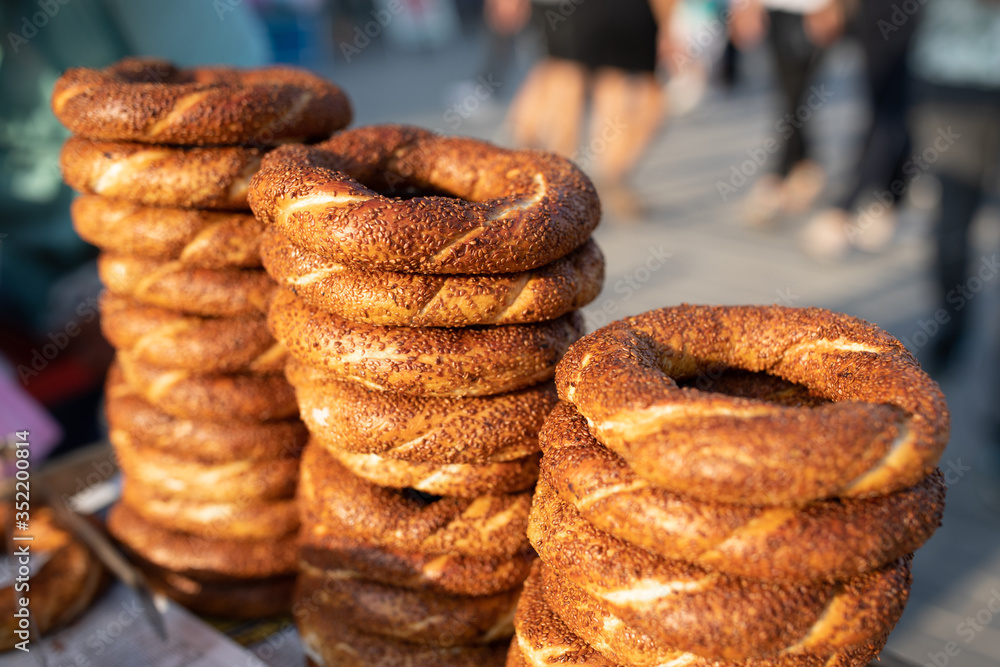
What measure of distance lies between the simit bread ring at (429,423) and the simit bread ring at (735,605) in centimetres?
45

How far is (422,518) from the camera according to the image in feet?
6.72

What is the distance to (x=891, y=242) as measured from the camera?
28.0ft

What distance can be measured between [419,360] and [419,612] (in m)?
0.78

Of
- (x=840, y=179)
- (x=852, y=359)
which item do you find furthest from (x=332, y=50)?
(x=852, y=359)

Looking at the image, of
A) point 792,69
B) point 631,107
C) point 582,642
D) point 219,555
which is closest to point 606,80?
point 631,107

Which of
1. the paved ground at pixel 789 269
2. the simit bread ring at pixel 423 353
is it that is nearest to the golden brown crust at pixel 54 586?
the simit bread ring at pixel 423 353

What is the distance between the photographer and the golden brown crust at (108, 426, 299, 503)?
8.22 feet

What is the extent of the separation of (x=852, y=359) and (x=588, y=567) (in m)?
0.75

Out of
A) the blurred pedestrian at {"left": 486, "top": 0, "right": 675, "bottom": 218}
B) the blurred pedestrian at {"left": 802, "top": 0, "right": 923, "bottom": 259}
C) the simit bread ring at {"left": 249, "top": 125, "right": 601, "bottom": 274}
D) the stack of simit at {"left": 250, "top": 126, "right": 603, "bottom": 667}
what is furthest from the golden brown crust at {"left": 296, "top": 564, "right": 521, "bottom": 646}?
the blurred pedestrian at {"left": 486, "top": 0, "right": 675, "bottom": 218}

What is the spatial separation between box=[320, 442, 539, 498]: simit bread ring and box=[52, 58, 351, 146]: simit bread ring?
37.3 inches

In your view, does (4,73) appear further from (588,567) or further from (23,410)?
(588,567)

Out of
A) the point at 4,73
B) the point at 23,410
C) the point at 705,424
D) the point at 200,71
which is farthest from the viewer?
the point at 4,73

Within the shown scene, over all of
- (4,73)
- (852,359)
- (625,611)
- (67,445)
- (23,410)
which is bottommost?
(67,445)

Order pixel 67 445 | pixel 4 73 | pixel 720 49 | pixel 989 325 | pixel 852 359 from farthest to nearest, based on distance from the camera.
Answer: pixel 720 49, pixel 989 325, pixel 67 445, pixel 4 73, pixel 852 359
